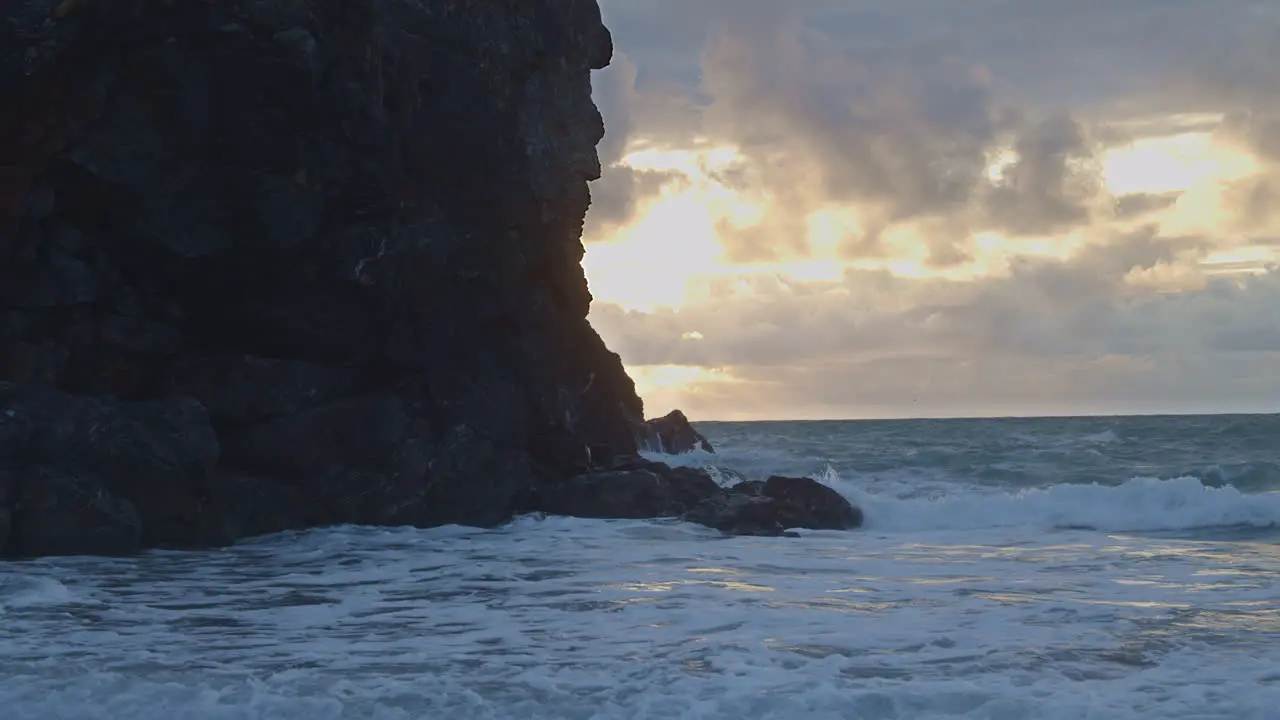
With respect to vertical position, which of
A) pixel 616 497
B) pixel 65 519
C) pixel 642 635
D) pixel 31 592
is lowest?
pixel 642 635

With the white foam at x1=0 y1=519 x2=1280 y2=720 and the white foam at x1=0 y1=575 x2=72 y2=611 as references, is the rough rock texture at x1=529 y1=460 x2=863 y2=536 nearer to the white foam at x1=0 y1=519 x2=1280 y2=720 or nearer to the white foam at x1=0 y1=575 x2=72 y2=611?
the white foam at x1=0 y1=519 x2=1280 y2=720

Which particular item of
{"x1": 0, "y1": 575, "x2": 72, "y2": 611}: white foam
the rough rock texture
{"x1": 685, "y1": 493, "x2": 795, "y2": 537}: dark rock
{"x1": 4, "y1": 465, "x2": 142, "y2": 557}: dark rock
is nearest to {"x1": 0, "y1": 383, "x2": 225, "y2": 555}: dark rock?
{"x1": 4, "y1": 465, "x2": 142, "y2": 557}: dark rock

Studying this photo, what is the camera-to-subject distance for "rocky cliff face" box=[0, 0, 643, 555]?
17.5m

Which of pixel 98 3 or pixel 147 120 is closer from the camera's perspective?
Result: pixel 98 3

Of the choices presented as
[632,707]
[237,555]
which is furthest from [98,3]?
[632,707]

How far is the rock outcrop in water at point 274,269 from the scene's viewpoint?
57.6 feet

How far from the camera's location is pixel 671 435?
141 feet

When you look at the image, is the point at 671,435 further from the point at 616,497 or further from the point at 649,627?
the point at 649,627

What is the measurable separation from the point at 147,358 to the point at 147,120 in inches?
152

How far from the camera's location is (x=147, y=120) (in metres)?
18.8

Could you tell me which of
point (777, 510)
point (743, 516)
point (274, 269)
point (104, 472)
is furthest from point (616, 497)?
point (104, 472)

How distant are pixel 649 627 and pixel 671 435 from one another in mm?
31142

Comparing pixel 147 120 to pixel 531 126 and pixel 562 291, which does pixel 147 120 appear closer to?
pixel 531 126

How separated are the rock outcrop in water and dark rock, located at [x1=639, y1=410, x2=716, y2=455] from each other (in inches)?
643
